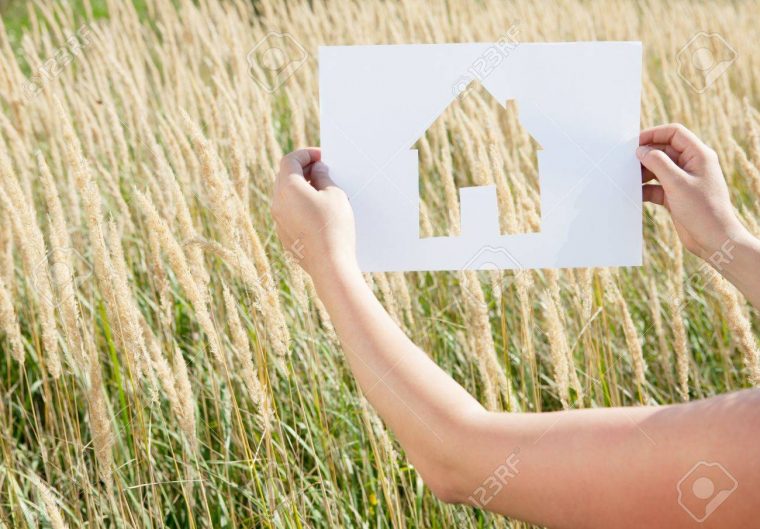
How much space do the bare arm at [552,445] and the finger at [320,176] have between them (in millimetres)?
252

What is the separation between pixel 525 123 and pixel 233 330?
0.57 metres

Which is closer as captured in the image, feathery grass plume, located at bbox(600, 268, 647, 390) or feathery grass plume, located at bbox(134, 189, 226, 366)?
feathery grass plume, located at bbox(134, 189, 226, 366)

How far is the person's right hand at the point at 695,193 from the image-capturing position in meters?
1.19

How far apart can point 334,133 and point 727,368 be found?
130cm

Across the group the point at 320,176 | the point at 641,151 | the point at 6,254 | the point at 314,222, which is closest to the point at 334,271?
the point at 314,222

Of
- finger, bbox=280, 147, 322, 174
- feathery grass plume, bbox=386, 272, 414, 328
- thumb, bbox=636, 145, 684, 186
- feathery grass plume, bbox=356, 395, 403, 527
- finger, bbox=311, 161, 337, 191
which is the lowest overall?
feathery grass plume, bbox=356, 395, 403, 527

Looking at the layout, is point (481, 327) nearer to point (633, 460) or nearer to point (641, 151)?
point (641, 151)

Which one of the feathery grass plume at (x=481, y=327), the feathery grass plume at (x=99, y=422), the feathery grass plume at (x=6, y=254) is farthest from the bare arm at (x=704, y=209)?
the feathery grass plume at (x=6, y=254)

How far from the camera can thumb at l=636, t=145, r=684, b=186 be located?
3.96 ft

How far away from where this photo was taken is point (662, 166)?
1.21m

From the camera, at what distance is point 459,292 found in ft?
7.51

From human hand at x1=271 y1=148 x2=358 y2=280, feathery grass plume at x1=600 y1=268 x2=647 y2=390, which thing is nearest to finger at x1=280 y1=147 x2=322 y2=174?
human hand at x1=271 y1=148 x2=358 y2=280

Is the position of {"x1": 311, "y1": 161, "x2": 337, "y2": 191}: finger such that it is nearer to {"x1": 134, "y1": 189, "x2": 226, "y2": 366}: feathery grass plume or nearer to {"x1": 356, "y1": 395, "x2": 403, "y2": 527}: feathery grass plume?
{"x1": 134, "y1": 189, "x2": 226, "y2": 366}: feathery grass plume

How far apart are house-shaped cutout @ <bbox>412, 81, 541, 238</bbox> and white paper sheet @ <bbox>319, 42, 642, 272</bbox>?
6 centimetres
